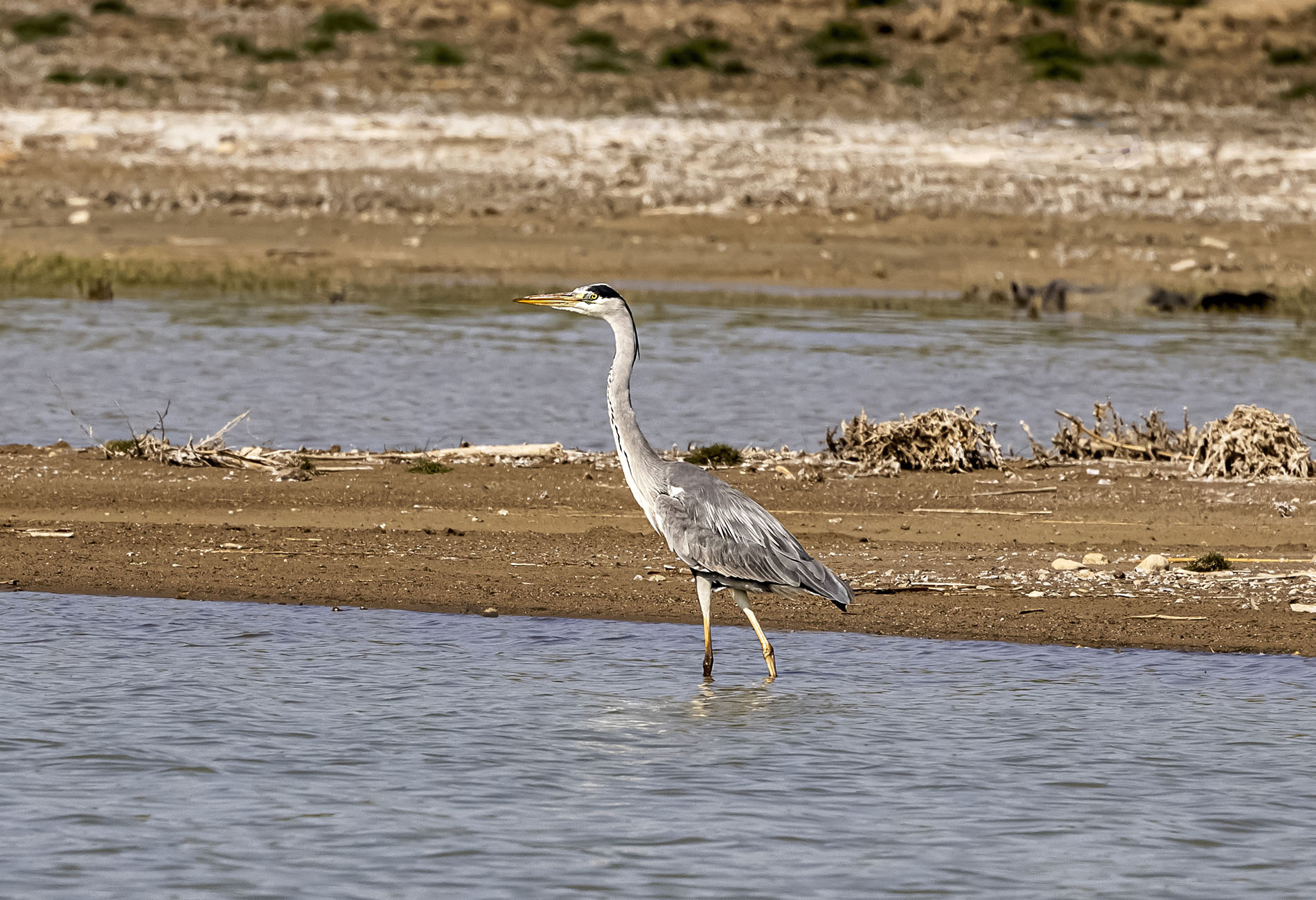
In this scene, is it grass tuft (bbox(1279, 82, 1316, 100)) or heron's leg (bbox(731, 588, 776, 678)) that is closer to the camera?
heron's leg (bbox(731, 588, 776, 678))

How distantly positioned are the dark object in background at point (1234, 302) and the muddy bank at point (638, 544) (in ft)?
41.3

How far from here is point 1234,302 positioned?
26.5 m

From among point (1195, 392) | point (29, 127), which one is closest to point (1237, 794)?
point (1195, 392)

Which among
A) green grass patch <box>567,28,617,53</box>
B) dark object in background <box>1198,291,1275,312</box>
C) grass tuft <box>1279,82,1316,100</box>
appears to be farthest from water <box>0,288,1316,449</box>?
green grass patch <box>567,28,617,53</box>

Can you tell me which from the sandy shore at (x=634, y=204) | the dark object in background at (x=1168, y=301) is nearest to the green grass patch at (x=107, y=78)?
the sandy shore at (x=634, y=204)

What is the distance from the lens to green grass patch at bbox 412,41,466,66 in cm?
3778

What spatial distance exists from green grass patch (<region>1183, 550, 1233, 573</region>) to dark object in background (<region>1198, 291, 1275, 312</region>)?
15.7 metres

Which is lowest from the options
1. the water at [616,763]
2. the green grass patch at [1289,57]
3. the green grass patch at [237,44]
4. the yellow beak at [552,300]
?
the water at [616,763]

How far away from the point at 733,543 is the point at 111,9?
120 feet

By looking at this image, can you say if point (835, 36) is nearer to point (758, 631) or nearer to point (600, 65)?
point (600, 65)

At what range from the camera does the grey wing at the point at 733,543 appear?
925 cm

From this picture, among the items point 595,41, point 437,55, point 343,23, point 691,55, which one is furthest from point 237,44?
point 691,55

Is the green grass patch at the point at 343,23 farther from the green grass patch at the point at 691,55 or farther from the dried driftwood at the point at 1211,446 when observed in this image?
the dried driftwood at the point at 1211,446

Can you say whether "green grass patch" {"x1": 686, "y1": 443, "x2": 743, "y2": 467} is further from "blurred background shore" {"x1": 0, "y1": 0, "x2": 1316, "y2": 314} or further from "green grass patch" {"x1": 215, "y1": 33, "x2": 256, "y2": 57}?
"green grass patch" {"x1": 215, "y1": 33, "x2": 256, "y2": 57}
